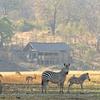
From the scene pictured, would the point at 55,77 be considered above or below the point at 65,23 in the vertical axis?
below

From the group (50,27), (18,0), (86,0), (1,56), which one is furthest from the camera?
(86,0)

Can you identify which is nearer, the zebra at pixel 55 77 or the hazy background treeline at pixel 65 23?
the zebra at pixel 55 77

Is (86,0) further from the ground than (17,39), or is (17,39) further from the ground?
(86,0)

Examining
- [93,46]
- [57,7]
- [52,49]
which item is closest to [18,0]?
[57,7]

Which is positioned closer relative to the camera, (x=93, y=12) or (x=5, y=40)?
(x=5, y=40)

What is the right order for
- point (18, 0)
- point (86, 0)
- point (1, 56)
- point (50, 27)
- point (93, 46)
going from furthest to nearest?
point (86, 0), point (18, 0), point (50, 27), point (93, 46), point (1, 56)

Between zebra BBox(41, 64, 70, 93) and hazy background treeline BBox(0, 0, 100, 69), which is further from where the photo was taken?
hazy background treeline BBox(0, 0, 100, 69)

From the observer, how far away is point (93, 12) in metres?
126

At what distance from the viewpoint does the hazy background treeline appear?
91188 mm

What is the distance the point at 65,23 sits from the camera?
11325 cm

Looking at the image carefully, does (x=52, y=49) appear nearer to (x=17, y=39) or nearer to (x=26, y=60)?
(x=26, y=60)

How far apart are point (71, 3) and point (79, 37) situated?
66.8ft

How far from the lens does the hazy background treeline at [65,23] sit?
91.2 meters

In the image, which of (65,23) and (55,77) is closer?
(55,77)
